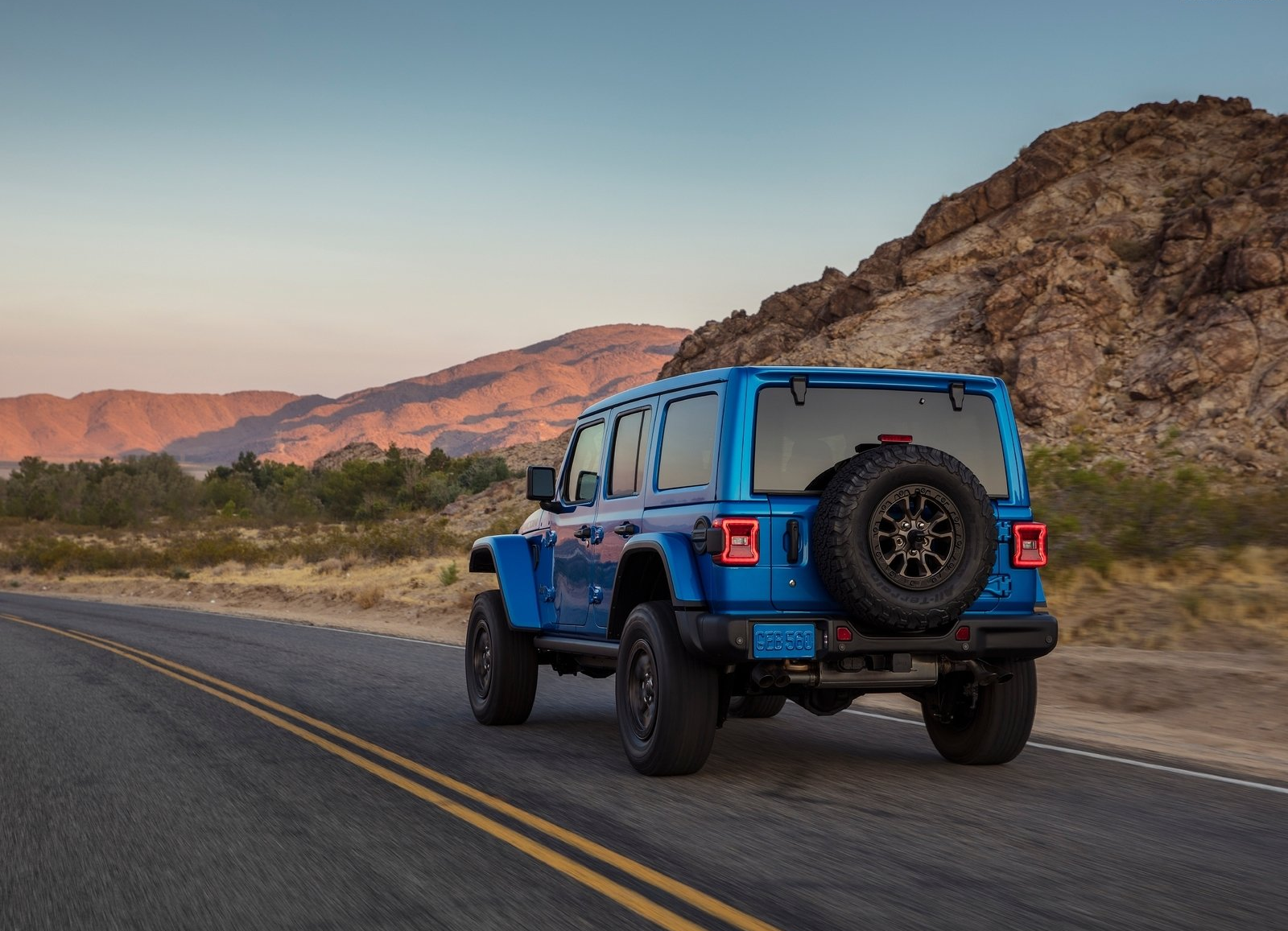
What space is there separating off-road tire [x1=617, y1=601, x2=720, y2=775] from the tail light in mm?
1902

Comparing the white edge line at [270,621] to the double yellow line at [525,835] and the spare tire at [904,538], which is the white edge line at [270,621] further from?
the spare tire at [904,538]

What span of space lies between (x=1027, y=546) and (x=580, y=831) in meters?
3.20

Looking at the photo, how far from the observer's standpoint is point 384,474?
83.7 meters

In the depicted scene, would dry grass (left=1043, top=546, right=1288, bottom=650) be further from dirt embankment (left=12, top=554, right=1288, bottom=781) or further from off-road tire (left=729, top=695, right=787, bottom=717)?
off-road tire (left=729, top=695, right=787, bottom=717)

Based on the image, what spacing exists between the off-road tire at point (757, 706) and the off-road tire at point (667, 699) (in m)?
2.72

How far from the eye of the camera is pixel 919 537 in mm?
6930

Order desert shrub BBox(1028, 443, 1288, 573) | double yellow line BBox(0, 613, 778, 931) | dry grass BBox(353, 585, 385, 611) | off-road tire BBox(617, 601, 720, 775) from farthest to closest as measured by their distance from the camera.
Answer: dry grass BBox(353, 585, 385, 611)
desert shrub BBox(1028, 443, 1288, 573)
off-road tire BBox(617, 601, 720, 775)
double yellow line BBox(0, 613, 778, 931)

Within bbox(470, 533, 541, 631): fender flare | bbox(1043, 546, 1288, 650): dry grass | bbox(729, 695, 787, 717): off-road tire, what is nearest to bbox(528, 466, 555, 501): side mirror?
bbox(470, 533, 541, 631): fender flare

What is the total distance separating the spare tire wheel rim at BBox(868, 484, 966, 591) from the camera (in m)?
6.89

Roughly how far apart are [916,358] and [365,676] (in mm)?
39280

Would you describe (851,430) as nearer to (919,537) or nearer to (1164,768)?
(919,537)

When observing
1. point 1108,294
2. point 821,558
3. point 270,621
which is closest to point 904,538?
point 821,558

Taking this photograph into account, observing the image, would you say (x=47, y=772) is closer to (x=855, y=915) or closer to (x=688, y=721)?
(x=688, y=721)

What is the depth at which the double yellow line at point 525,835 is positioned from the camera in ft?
15.5
